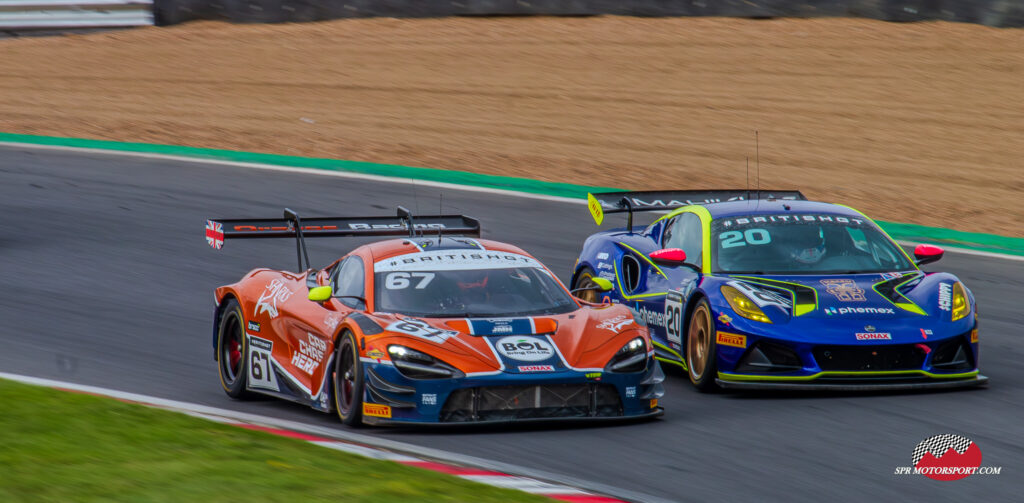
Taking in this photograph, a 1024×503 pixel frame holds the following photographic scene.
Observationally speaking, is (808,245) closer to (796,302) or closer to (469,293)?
(796,302)

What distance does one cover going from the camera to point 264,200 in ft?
57.0

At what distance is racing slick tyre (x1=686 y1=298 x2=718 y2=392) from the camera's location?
380 inches

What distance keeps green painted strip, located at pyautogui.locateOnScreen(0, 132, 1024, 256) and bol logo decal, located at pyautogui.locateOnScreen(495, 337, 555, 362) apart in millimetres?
7789

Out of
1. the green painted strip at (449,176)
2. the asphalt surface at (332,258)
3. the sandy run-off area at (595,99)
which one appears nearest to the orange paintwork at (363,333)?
the asphalt surface at (332,258)

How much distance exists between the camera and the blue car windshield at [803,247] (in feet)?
33.6

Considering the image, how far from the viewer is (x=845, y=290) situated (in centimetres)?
970

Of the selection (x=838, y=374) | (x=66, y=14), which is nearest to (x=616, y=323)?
(x=838, y=374)

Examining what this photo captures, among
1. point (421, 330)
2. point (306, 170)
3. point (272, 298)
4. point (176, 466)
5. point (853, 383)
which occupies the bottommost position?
point (306, 170)

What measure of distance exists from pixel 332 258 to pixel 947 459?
836 centimetres

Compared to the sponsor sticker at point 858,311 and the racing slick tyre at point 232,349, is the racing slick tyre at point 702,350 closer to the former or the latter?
the sponsor sticker at point 858,311

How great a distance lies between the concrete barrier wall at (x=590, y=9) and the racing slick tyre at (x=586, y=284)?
13.8 m

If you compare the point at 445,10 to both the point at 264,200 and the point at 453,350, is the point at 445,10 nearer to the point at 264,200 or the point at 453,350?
the point at 264,200

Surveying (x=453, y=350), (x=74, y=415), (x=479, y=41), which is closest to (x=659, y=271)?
(x=453, y=350)

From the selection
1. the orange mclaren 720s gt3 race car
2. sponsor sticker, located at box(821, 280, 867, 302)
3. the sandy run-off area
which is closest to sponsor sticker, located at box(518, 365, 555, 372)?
the orange mclaren 720s gt3 race car
